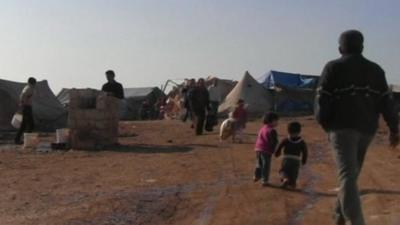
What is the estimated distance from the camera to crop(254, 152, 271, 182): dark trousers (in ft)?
35.5

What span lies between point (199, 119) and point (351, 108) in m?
14.5

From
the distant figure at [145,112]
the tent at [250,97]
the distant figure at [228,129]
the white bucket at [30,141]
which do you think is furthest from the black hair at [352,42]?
the distant figure at [145,112]

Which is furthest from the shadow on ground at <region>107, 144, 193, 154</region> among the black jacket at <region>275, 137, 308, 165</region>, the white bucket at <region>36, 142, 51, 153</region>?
the black jacket at <region>275, 137, 308, 165</region>

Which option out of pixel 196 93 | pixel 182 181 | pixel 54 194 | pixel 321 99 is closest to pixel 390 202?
pixel 321 99

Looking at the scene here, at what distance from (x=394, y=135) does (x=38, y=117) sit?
23.8m

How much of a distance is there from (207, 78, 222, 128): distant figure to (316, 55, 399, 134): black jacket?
15.4 m

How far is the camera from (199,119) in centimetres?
2122

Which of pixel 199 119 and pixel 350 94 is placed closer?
pixel 350 94

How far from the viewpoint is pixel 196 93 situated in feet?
70.0

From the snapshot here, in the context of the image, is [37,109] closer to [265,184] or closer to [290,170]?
[265,184]

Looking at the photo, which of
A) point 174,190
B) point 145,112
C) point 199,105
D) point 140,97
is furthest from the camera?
point 140,97

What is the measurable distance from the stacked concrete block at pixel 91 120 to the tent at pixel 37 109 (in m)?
11.1

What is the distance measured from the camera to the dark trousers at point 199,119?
21.2 m

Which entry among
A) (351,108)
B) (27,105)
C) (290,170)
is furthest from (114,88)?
(351,108)
